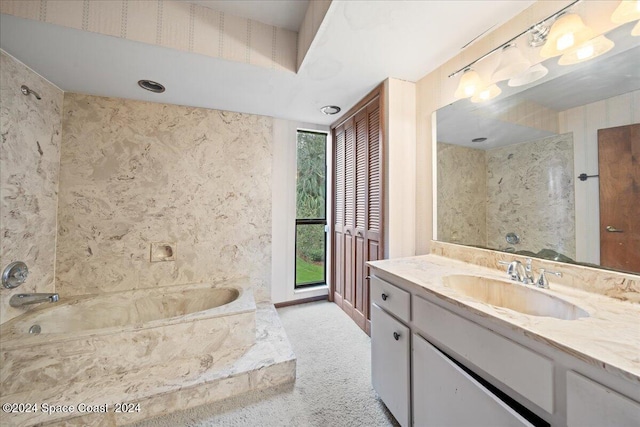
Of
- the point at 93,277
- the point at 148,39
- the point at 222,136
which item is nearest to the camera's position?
the point at 148,39

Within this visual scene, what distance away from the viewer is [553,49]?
1.12 meters

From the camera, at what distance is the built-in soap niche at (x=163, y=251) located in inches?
91.4

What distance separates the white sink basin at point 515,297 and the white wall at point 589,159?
0.27 meters

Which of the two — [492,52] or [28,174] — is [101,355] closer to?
[28,174]

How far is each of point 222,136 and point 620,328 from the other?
292 cm

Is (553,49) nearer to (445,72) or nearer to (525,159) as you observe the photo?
(525,159)

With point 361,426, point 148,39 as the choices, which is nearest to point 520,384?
point 361,426

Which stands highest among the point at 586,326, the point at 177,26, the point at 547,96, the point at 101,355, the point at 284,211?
the point at 177,26

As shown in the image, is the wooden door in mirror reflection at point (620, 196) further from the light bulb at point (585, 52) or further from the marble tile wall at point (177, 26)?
the marble tile wall at point (177, 26)

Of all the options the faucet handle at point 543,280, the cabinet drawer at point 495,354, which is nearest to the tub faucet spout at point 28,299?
the cabinet drawer at point 495,354

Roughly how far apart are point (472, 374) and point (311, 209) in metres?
2.38

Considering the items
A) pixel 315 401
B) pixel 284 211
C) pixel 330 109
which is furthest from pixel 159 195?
pixel 315 401

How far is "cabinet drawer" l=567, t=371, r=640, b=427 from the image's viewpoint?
1.65 ft

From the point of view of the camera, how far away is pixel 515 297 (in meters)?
1.08
